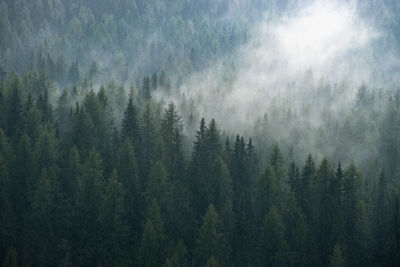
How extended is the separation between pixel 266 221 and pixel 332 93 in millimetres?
89438

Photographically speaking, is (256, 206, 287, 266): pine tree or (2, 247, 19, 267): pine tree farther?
(256, 206, 287, 266): pine tree

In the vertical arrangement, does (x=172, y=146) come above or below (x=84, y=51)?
below

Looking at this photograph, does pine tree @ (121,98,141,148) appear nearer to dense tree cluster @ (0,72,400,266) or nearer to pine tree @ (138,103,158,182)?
dense tree cluster @ (0,72,400,266)

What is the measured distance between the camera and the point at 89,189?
65875mm

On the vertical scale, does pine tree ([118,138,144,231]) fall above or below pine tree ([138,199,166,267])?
above

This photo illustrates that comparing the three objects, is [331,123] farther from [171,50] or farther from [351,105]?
[171,50]

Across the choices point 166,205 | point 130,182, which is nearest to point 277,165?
point 166,205

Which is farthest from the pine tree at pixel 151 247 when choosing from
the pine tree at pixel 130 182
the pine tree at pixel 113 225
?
the pine tree at pixel 130 182

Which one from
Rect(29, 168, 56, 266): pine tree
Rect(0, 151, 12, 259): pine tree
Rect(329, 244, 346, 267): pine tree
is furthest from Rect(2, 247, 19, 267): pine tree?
Rect(329, 244, 346, 267): pine tree

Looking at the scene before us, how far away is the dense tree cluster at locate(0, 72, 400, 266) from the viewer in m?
62.5

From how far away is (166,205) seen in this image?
6812cm

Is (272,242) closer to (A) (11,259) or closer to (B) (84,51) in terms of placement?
(A) (11,259)

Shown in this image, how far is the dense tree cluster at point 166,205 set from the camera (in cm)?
6249

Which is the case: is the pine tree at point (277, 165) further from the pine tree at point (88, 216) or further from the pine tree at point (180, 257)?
the pine tree at point (88, 216)
